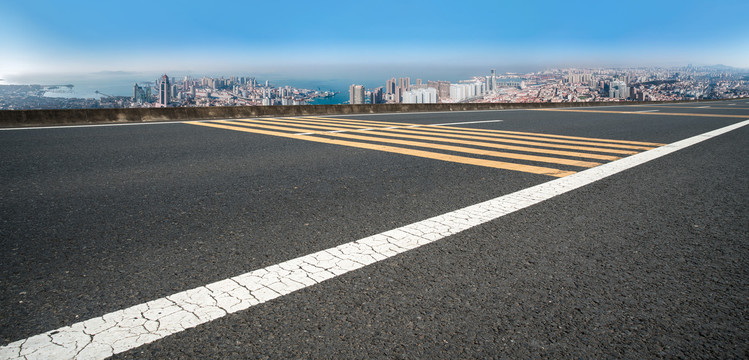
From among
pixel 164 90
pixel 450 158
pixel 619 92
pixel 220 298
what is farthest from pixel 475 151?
pixel 619 92

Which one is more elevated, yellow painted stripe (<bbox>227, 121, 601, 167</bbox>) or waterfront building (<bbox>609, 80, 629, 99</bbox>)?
waterfront building (<bbox>609, 80, 629, 99</bbox>)

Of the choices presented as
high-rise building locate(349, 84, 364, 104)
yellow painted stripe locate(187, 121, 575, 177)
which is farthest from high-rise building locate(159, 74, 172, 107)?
yellow painted stripe locate(187, 121, 575, 177)

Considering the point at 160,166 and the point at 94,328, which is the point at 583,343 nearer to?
the point at 94,328

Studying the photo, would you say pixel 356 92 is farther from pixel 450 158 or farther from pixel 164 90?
pixel 450 158

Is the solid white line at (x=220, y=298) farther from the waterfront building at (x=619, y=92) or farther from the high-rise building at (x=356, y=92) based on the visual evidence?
the waterfront building at (x=619, y=92)

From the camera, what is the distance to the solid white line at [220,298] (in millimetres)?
1899

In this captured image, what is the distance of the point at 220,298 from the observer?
2.31 meters

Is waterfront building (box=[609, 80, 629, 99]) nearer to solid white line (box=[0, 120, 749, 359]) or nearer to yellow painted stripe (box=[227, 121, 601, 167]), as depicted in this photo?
yellow painted stripe (box=[227, 121, 601, 167])

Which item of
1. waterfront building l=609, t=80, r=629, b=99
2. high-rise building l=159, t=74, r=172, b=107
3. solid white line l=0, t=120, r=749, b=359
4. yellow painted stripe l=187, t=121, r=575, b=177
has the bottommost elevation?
solid white line l=0, t=120, r=749, b=359

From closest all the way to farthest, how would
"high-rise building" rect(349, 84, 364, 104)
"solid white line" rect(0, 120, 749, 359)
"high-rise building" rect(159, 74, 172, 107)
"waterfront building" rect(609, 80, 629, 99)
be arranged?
"solid white line" rect(0, 120, 749, 359) → "high-rise building" rect(159, 74, 172, 107) → "high-rise building" rect(349, 84, 364, 104) → "waterfront building" rect(609, 80, 629, 99)

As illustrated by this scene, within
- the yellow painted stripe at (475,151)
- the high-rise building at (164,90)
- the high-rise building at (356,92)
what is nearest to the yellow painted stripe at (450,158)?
the yellow painted stripe at (475,151)

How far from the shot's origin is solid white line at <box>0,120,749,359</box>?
→ 190 cm

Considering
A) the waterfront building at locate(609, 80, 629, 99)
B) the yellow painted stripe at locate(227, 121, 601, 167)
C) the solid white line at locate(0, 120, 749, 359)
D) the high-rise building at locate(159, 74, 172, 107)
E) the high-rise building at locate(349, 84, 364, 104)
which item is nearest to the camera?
the solid white line at locate(0, 120, 749, 359)

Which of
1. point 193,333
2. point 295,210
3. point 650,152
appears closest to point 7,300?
point 193,333
